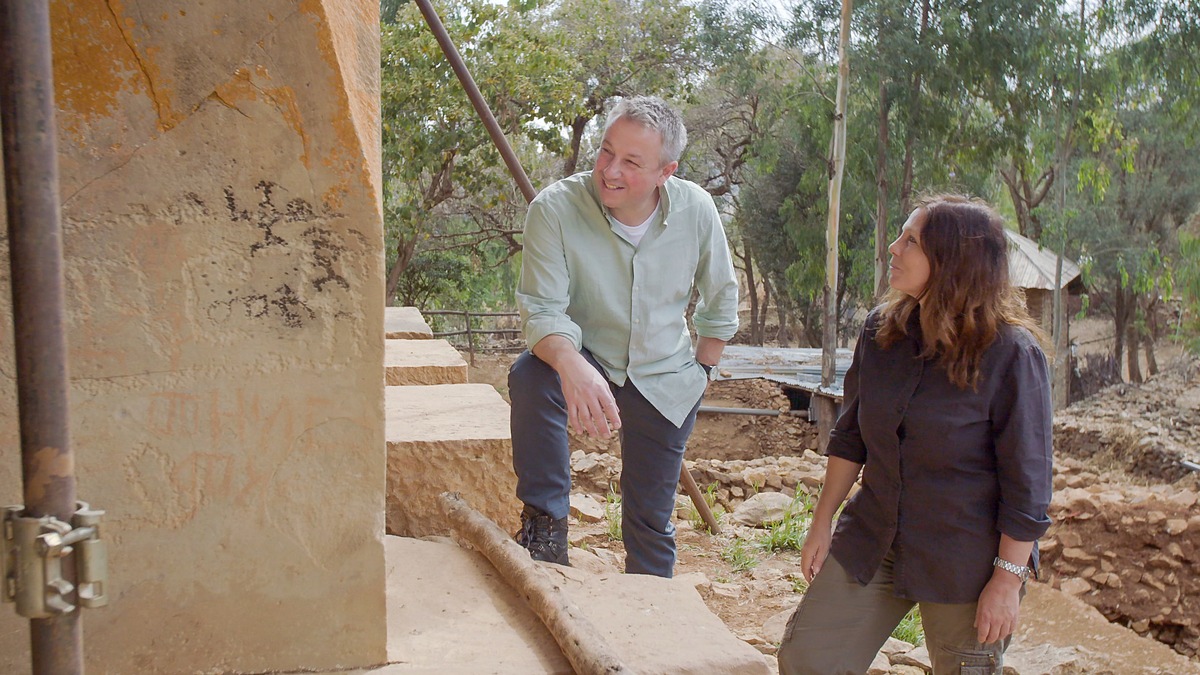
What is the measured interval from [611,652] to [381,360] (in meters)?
0.69

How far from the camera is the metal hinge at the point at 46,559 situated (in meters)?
1.22

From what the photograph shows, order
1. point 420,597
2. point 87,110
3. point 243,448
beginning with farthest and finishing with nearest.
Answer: point 420,597 → point 243,448 → point 87,110

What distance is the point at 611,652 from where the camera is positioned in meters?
1.93

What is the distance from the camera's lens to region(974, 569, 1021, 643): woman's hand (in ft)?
7.22

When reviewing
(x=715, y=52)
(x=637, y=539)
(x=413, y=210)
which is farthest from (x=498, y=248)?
(x=637, y=539)

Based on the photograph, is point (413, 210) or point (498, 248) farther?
point (498, 248)

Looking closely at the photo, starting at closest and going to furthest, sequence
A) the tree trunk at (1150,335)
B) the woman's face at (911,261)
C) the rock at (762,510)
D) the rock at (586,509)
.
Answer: the woman's face at (911,261) < the rock at (586,509) < the rock at (762,510) < the tree trunk at (1150,335)

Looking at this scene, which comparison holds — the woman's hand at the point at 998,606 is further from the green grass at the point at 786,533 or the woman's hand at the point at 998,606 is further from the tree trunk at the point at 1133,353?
the tree trunk at the point at 1133,353

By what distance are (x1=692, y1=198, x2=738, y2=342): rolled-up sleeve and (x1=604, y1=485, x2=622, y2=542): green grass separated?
204 centimetres

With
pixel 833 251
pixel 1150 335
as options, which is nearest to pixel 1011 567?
pixel 833 251

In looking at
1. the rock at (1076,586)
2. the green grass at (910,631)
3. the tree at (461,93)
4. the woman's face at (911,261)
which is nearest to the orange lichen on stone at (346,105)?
the woman's face at (911,261)

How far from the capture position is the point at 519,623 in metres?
2.28

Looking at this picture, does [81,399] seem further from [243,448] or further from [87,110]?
[87,110]

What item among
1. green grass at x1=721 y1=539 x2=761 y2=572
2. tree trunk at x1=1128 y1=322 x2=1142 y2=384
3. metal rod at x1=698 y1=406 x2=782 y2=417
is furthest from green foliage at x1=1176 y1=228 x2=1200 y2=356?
green grass at x1=721 y1=539 x2=761 y2=572
